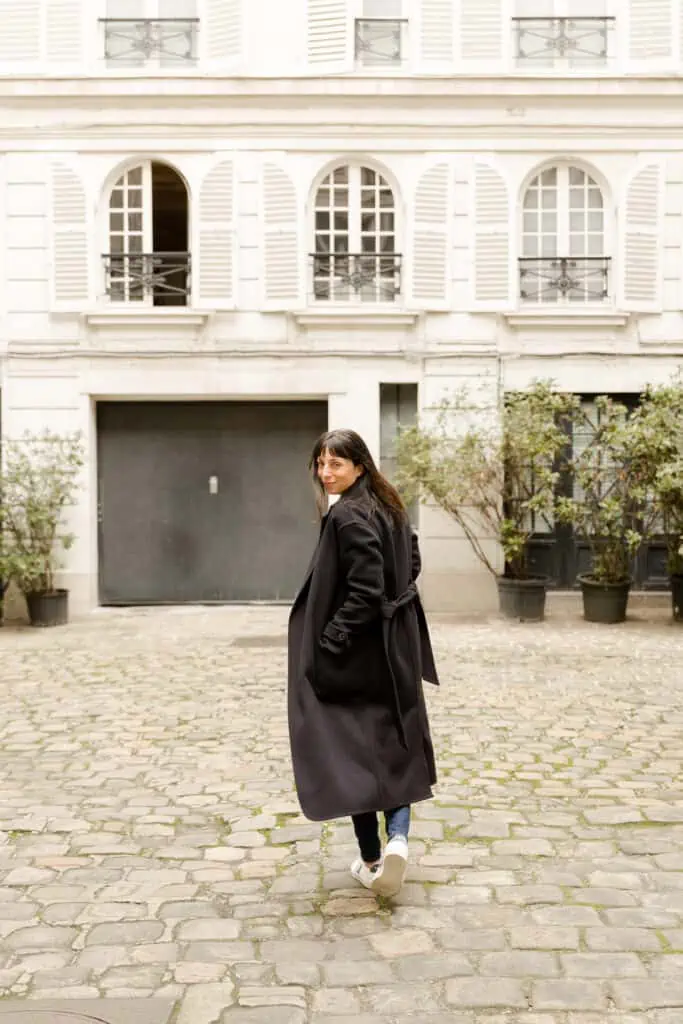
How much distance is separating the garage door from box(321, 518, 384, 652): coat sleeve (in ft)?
33.9

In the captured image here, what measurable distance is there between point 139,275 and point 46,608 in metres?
4.37

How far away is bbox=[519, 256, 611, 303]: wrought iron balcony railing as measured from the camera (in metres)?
14.2

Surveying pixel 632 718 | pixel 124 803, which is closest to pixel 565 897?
pixel 124 803

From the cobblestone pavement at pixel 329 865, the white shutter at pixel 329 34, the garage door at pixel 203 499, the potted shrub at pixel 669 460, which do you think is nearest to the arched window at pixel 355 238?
the white shutter at pixel 329 34

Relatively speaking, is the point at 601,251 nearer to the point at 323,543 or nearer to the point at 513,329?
the point at 513,329

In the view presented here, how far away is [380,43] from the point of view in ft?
46.0

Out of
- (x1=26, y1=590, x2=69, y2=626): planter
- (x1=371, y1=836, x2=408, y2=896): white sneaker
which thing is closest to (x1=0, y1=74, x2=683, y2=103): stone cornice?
(x1=26, y1=590, x2=69, y2=626): planter

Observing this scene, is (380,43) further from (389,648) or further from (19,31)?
(389,648)

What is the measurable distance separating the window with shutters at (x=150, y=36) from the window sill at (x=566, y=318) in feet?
17.1

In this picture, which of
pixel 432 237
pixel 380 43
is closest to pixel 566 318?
pixel 432 237

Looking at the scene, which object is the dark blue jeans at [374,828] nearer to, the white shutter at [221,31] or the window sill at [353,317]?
the window sill at [353,317]

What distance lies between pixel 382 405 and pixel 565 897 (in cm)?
Answer: 1043

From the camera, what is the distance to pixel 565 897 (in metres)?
4.42

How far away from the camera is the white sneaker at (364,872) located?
442 cm
